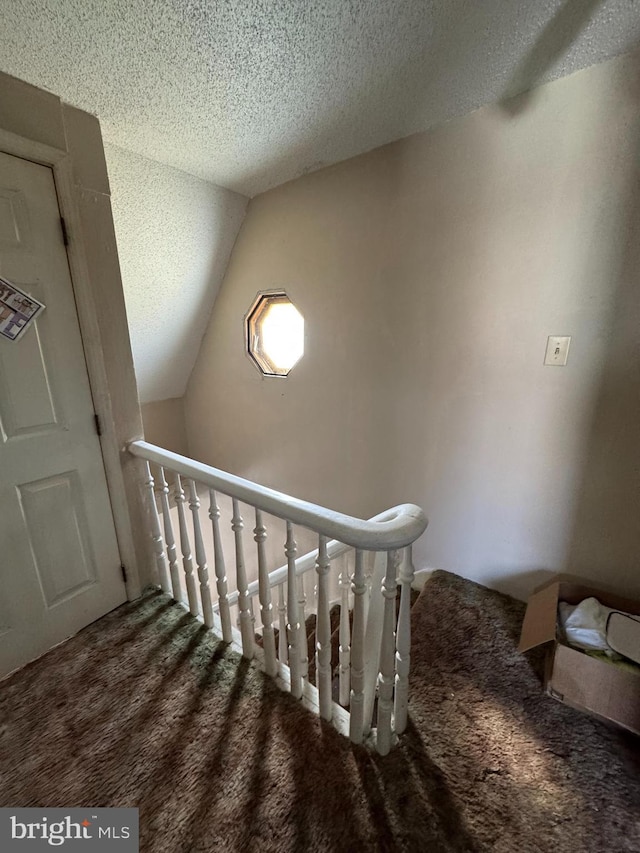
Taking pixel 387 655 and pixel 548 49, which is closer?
pixel 387 655

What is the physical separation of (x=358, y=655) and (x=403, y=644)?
0.14 m

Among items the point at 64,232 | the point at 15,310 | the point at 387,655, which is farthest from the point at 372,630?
the point at 64,232

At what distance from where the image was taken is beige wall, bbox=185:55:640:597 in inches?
49.9

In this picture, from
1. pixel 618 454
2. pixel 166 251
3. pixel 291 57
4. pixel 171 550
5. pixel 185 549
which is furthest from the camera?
pixel 166 251

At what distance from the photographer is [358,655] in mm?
940

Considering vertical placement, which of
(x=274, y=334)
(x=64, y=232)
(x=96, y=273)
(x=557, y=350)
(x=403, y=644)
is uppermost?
(x=64, y=232)

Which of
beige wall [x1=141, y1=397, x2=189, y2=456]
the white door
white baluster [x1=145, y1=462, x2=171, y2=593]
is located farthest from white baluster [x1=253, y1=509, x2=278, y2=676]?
beige wall [x1=141, y1=397, x2=189, y2=456]

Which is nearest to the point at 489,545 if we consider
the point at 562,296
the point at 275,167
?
the point at 562,296

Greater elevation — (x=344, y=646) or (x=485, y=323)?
(x=485, y=323)

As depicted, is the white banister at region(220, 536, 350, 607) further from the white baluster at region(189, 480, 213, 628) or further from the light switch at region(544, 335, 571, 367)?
the light switch at region(544, 335, 571, 367)

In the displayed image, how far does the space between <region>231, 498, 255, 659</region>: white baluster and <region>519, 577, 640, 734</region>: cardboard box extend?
106 centimetres

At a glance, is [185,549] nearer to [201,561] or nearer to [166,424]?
[201,561]

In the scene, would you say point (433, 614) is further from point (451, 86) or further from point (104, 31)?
point (104, 31)

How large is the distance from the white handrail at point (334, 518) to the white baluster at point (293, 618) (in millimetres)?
89
